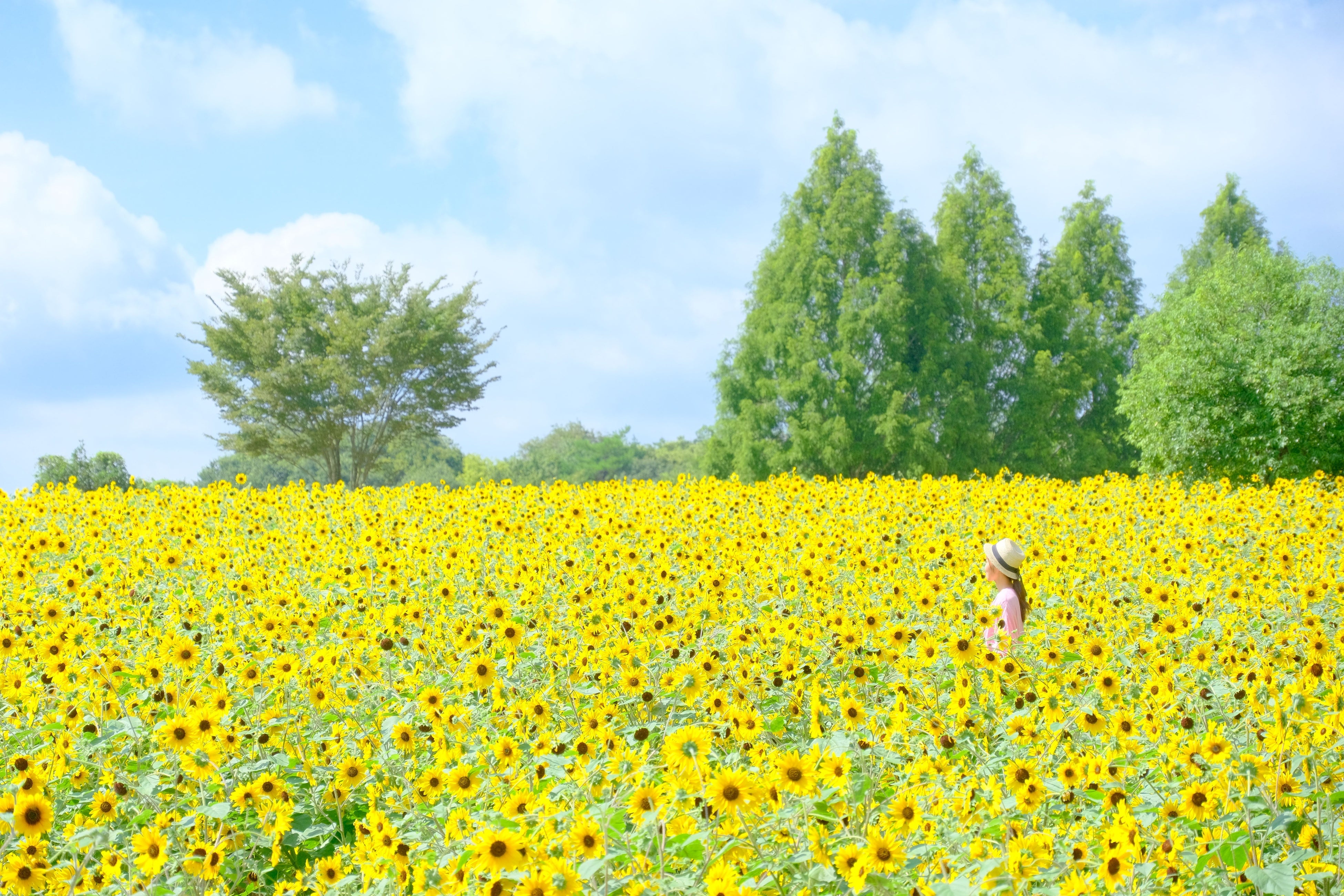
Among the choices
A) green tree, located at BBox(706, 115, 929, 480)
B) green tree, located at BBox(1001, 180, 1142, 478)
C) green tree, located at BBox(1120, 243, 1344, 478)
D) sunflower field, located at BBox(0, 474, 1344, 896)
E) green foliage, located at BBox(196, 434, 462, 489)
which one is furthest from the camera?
green foliage, located at BBox(196, 434, 462, 489)

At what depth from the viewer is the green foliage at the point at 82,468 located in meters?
33.8

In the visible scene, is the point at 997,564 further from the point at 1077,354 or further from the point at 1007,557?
the point at 1077,354

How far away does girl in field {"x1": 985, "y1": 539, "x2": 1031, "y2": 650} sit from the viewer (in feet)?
17.2

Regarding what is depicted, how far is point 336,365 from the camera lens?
34094 millimetres

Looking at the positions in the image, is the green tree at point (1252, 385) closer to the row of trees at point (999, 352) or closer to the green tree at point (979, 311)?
the row of trees at point (999, 352)

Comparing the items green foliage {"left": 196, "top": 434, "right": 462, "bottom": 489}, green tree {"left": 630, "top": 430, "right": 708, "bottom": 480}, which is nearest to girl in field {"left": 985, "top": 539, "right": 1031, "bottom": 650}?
green foliage {"left": 196, "top": 434, "right": 462, "bottom": 489}

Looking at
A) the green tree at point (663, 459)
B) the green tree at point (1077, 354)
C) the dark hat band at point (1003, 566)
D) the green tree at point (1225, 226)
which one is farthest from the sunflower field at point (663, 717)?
the green tree at point (663, 459)

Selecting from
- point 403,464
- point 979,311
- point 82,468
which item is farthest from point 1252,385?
point 403,464

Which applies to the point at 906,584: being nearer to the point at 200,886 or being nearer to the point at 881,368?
the point at 200,886

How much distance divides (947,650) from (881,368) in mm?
24723

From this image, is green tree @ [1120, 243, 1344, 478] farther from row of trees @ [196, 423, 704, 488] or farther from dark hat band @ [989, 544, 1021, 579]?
row of trees @ [196, 423, 704, 488]

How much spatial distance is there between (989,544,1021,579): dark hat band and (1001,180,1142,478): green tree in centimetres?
2459

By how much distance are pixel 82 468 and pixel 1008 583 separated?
37.7 m

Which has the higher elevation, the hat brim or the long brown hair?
the hat brim
